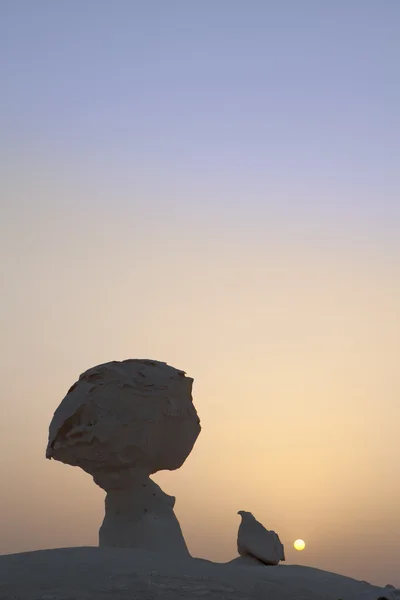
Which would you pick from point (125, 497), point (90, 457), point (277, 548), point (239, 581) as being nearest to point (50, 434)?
point (90, 457)

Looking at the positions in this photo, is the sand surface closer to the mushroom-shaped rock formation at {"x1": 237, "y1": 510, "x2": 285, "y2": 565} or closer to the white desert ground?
the white desert ground

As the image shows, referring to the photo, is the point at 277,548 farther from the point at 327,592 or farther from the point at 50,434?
the point at 50,434

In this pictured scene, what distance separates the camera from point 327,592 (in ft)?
37.4

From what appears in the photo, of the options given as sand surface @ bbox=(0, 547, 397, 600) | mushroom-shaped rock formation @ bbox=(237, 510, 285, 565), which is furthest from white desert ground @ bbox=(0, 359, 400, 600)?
sand surface @ bbox=(0, 547, 397, 600)

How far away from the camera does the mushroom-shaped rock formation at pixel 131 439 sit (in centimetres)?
1502

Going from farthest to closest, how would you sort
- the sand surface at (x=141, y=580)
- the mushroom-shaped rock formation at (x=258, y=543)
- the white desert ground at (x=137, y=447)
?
the white desert ground at (x=137, y=447), the mushroom-shaped rock formation at (x=258, y=543), the sand surface at (x=141, y=580)

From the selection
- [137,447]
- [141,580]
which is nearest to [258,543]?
[137,447]

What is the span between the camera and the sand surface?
372 inches

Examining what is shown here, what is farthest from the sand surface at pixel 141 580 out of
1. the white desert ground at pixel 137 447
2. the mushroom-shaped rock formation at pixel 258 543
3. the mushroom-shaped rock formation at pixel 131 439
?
the mushroom-shaped rock formation at pixel 131 439

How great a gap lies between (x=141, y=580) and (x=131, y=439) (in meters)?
5.30

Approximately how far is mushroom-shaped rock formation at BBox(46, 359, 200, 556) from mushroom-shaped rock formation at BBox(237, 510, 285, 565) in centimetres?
116

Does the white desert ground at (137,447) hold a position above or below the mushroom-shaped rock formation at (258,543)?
above

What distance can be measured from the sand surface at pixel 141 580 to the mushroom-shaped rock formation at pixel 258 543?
7.00 ft

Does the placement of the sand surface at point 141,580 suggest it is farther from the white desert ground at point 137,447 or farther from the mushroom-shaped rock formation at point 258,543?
the mushroom-shaped rock formation at point 258,543
